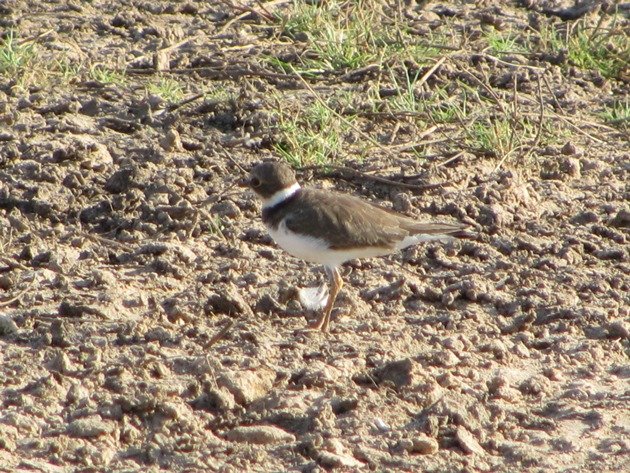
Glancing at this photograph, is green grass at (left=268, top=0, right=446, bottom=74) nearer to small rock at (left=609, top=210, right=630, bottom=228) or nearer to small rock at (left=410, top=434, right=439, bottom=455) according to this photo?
small rock at (left=609, top=210, right=630, bottom=228)

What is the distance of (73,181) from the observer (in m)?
7.93

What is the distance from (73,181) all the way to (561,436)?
12.1 ft

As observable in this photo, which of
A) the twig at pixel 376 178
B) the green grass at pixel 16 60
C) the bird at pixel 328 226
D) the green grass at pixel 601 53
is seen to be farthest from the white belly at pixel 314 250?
the green grass at pixel 601 53

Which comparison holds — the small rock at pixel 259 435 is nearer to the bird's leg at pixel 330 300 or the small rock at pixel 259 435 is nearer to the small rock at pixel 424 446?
the small rock at pixel 424 446

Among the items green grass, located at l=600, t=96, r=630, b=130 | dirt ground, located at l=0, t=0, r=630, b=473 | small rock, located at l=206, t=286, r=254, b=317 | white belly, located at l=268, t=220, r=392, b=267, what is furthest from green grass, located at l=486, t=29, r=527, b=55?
small rock, located at l=206, t=286, r=254, b=317

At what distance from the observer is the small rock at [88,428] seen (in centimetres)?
543

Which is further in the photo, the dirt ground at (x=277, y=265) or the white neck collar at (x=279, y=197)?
the white neck collar at (x=279, y=197)

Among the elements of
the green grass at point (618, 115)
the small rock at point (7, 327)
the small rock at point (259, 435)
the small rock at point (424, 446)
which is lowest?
the small rock at point (7, 327)

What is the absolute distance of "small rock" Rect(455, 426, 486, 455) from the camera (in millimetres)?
5590

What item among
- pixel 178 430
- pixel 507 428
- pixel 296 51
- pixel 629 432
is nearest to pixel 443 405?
pixel 507 428

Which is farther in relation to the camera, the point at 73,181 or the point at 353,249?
the point at 73,181

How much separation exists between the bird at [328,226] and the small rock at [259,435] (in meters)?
1.12

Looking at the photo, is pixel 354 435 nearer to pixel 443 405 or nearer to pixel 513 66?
pixel 443 405

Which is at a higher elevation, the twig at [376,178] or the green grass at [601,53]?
the green grass at [601,53]
